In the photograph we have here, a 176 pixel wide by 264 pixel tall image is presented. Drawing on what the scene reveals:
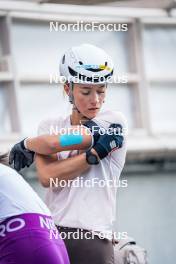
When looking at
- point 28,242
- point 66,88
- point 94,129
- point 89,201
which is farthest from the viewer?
point 66,88

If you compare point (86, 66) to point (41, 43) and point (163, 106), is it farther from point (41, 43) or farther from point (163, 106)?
point (163, 106)

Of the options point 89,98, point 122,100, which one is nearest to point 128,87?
point 122,100

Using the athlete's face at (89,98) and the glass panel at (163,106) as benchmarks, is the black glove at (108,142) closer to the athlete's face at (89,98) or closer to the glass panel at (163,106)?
the athlete's face at (89,98)

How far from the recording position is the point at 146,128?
712 cm

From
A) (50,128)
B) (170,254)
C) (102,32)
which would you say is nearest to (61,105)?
(102,32)

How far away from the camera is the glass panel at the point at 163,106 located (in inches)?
287

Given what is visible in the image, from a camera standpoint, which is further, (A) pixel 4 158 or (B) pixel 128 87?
(B) pixel 128 87

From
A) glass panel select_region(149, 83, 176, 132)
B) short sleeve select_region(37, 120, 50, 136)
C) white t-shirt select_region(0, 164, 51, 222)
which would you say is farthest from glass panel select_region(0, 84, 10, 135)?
white t-shirt select_region(0, 164, 51, 222)

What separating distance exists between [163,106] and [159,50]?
18.3 inches

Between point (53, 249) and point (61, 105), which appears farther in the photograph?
point (61, 105)

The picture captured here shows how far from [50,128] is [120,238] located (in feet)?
1.90

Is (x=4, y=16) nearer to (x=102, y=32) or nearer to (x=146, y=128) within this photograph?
(x=102, y=32)

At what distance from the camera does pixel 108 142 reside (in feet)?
12.6

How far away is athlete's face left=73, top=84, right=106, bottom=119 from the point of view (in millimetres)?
3916
